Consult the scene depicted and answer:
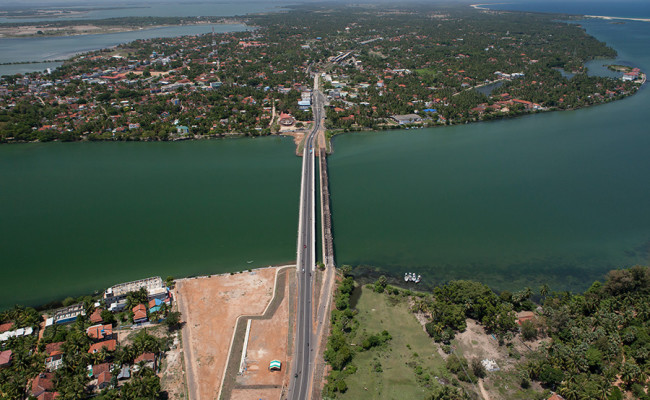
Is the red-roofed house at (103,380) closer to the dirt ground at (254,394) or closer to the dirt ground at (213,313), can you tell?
the dirt ground at (213,313)

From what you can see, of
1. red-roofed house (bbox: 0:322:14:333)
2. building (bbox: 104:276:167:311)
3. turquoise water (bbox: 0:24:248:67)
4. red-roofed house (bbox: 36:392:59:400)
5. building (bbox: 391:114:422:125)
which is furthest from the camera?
turquoise water (bbox: 0:24:248:67)

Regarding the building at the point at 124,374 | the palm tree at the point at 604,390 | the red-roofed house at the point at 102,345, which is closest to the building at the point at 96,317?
the red-roofed house at the point at 102,345

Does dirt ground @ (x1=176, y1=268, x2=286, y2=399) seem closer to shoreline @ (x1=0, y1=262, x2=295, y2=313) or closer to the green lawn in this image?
shoreline @ (x1=0, y1=262, x2=295, y2=313)

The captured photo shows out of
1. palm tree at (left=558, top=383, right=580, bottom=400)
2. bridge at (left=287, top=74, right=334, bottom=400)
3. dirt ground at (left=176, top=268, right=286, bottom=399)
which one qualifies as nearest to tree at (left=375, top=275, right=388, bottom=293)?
bridge at (left=287, top=74, right=334, bottom=400)

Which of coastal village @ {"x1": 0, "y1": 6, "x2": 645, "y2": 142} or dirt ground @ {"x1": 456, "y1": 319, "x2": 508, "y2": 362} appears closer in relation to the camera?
dirt ground @ {"x1": 456, "y1": 319, "x2": 508, "y2": 362}

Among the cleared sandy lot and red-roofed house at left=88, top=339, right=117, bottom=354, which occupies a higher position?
red-roofed house at left=88, top=339, right=117, bottom=354

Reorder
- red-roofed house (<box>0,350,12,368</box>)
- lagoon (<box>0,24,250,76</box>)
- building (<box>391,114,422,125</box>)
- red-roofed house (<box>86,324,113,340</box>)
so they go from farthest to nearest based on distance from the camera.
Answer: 1. lagoon (<box>0,24,250,76</box>)
2. building (<box>391,114,422,125</box>)
3. red-roofed house (<box>86,324,113,340</box>)
4. red-roofed house (<box>0,350,12,368</box>)
